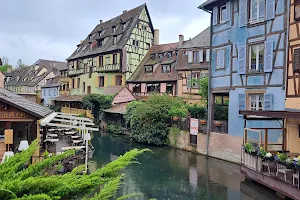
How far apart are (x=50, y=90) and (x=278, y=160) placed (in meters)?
47.4

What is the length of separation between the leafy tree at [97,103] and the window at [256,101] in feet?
63.5

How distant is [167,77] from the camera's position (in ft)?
99.8

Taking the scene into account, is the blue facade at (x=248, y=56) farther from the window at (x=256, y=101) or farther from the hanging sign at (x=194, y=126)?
the hanging sign at (x=194, y=126)

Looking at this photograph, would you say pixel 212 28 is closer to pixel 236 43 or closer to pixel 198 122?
pixel 236 43

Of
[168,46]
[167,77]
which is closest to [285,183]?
[167,77]

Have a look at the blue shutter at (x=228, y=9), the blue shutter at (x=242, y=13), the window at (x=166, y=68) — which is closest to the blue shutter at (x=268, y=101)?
the blue shutter at (x=242, y=13)

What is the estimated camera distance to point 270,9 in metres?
14.1

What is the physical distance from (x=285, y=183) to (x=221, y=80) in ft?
27.6

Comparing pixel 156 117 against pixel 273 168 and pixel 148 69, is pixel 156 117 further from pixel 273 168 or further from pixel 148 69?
pixel 148 69

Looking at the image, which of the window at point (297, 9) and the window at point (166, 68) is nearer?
the window at point (297, 9)

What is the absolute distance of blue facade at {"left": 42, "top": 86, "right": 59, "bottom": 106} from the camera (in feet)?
162

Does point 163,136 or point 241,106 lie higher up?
point 241,106

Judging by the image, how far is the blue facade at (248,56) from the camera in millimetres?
13836

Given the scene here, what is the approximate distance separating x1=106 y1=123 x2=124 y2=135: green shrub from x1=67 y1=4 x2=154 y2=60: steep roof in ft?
33.2
